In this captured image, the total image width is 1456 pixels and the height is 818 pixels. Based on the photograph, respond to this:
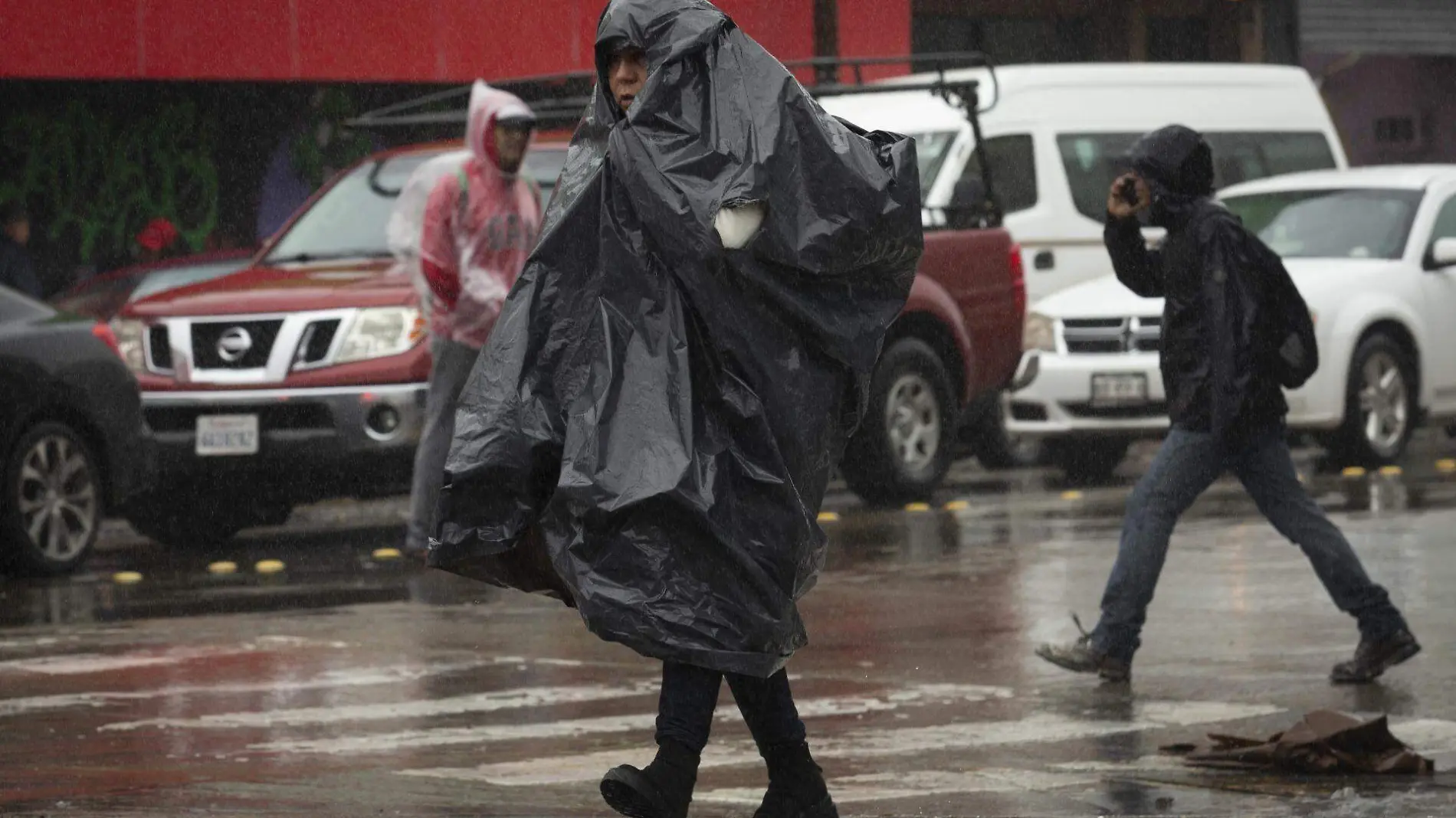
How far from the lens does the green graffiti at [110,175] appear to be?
22.3 meters

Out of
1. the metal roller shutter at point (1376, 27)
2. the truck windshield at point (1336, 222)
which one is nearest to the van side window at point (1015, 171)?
A: the truck windshield at point (1336, 222)

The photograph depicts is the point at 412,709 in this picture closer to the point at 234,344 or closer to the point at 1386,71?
the point at 234,344

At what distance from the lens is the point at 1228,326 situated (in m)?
8.69

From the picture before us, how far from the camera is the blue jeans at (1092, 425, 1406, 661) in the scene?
8742 mm

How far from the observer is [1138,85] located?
2008cm

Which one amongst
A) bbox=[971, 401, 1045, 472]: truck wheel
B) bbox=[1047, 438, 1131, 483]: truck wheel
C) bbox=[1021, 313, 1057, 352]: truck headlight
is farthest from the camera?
bbox=[971, 401, 1045, 472]: truck wheel

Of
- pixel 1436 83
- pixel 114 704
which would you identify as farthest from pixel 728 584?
pixel 1436 83

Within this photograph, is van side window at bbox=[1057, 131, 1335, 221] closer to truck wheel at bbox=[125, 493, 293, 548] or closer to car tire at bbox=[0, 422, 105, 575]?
truck wheel at bbox=[125, 493, 293, 548]

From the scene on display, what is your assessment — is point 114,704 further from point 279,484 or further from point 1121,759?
point 279,484

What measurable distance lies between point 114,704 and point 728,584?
3472 millimetres

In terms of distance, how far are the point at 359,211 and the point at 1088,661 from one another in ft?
24.1

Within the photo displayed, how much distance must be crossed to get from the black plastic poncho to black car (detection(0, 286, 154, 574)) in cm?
713

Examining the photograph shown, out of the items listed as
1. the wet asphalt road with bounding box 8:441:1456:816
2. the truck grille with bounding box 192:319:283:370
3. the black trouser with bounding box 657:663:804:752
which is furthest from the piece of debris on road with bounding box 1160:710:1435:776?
the truck grille with bounding box 192:319:283:370

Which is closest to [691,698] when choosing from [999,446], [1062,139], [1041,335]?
[1041,335]
